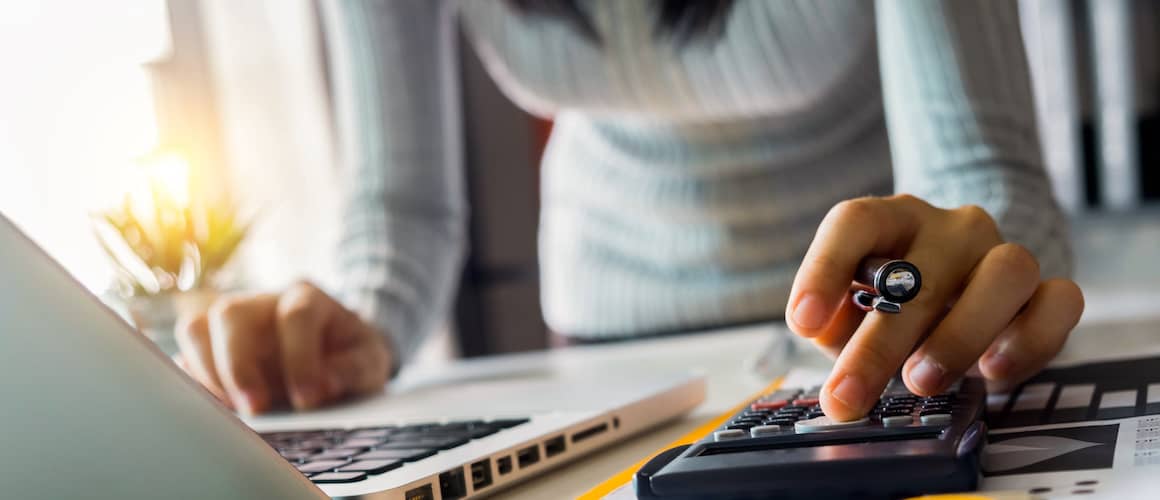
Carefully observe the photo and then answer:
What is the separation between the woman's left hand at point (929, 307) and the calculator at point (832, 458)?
0.07 ft

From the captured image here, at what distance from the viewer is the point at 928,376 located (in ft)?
1.47

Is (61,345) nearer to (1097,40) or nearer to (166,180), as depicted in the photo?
(166,180)

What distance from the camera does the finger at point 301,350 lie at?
789 mm

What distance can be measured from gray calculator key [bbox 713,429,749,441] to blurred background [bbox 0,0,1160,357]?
149cm

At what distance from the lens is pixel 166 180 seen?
1355mm

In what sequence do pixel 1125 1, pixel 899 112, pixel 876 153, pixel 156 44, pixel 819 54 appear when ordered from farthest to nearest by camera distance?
1. pixel 156 44
2. pixel 1125 1
3. pixel 876 153
4. pixel 819 54
5. pixel 899 112

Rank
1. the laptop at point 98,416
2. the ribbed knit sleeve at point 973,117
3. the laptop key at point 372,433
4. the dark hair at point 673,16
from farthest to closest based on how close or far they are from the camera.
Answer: the dark hair at point 673,16
the ribbed knit sleeve at point 973,117
the laptop key at point 372,433
the laptop at point 98,416

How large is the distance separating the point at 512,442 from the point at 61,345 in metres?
0.21

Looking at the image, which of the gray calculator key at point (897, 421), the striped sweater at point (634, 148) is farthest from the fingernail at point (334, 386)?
the gray calculator key at point (897, 421)

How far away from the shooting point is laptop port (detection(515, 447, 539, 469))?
473mm

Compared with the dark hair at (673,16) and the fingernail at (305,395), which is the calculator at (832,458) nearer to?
the fingernail at (305,395)

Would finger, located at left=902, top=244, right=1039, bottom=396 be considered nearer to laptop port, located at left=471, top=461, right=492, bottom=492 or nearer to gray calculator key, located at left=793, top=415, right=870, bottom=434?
gray calculator key, located at left=793, top=415, right=870, bottom=434

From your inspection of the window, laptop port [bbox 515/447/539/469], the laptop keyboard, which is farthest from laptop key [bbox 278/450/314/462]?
the window

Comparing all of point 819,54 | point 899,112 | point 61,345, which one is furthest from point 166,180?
point 61,345
